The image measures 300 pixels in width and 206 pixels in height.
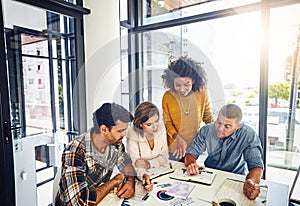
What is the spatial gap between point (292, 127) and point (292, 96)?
277 mm

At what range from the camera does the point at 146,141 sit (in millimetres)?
1625

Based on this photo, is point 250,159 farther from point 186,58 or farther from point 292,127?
point 186,58

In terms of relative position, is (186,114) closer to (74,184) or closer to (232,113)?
(232,113)

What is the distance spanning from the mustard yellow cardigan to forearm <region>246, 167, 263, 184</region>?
51 cm

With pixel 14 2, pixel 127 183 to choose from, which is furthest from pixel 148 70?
pixel 127 183

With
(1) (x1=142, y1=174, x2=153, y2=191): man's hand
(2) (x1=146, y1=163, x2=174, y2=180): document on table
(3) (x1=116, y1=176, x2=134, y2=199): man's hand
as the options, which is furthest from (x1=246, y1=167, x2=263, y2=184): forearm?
(3) (x1=116, y1=176, x2=134, y2=199): man's hand

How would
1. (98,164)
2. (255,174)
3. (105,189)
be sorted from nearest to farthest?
1. (105,189)
2. (98,164)
3. (255,174)

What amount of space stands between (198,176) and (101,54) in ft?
5.52

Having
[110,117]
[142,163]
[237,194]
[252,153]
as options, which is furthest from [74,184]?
[252,153]

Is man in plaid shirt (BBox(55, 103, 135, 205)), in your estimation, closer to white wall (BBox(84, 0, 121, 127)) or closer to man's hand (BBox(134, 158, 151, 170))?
man's hand (BBox(134, 158, 151, 170))

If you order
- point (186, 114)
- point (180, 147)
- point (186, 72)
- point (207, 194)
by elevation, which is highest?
point (186, 72)

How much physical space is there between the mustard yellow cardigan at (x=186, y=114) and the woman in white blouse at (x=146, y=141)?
Answer: 0.55 ft

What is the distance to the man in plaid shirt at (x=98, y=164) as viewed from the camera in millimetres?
1134

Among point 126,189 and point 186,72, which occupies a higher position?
point 186,72
